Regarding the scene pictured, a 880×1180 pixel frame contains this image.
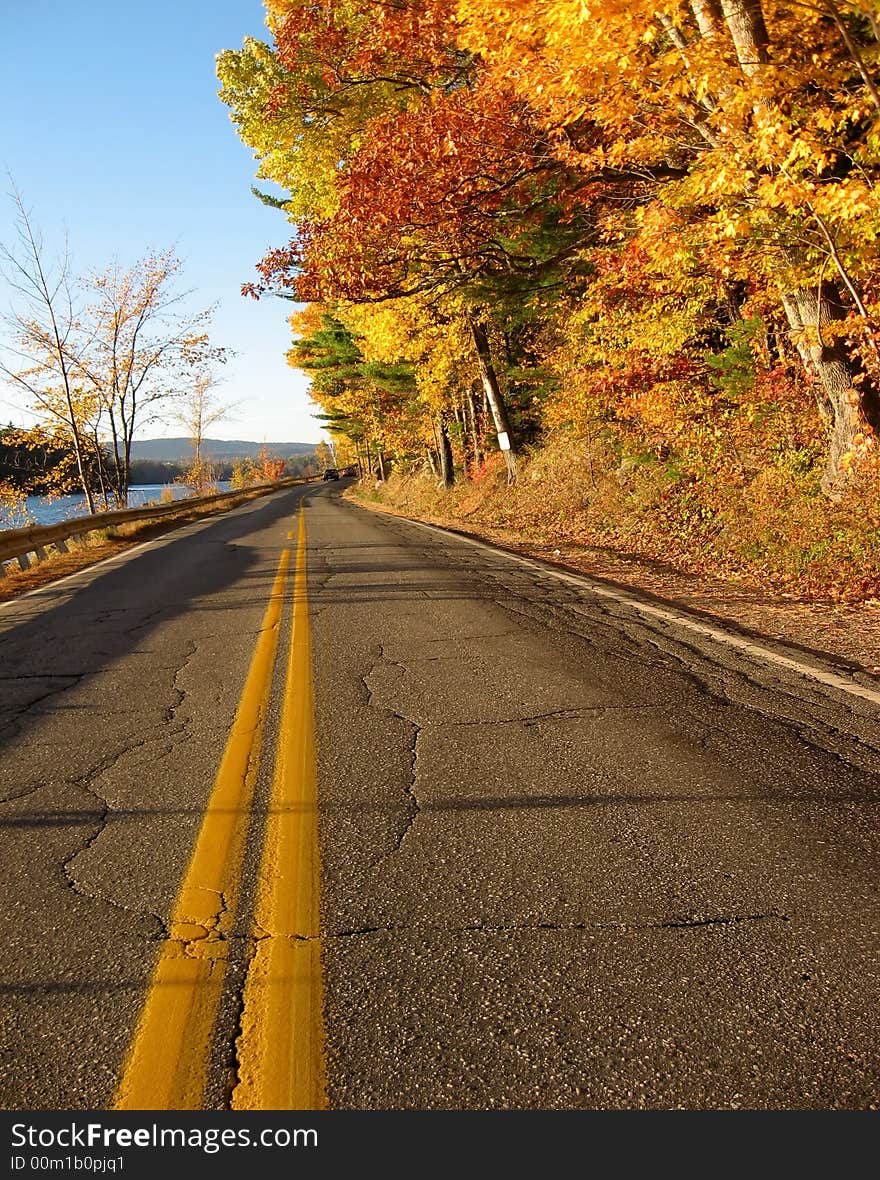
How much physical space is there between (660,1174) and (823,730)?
3.13m

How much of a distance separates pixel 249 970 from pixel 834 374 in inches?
392

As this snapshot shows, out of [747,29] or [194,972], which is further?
[747,29]

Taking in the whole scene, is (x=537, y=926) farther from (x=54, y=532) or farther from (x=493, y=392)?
(x=493, y=392)

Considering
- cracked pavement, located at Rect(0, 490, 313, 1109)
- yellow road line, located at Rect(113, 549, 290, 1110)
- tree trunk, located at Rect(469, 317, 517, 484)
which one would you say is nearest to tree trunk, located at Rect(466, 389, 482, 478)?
tree trunk, located at Rect(469, 317, 517, 484)

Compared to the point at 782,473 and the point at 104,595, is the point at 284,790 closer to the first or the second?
the point at 104,595

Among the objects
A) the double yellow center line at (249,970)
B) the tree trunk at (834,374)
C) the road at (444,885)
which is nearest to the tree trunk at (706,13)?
the tree trunk at (834,374)

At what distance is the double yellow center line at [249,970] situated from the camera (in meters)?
1.90

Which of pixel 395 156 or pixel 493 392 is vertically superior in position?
pixel 395 156

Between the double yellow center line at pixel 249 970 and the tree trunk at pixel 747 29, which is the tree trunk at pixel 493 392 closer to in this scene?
the tree trunk at pixel 747 29

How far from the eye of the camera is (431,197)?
11.2 meters

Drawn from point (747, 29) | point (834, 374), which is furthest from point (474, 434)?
point (747, 29)

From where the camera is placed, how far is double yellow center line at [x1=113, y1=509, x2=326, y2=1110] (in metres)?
1.90

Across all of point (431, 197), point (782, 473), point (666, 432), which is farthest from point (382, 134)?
point (782, 473)

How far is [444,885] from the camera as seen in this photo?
9.08 ft
